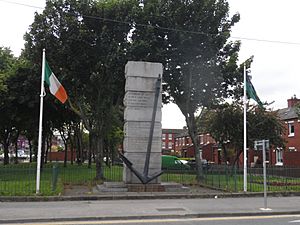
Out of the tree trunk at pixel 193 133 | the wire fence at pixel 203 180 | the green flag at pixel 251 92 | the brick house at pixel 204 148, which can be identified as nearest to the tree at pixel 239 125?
the wire fence at pixel 203 180

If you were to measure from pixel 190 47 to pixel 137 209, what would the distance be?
13.4 meters

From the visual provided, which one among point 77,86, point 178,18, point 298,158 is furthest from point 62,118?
point 298,158

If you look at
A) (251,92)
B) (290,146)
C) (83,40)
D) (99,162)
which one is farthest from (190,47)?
(290,146)

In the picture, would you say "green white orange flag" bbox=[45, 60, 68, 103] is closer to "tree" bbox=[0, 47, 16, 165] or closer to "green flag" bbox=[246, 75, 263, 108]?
"green flag" bbox=[246, 75, 263, 108]

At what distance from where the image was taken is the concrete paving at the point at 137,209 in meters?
13.1

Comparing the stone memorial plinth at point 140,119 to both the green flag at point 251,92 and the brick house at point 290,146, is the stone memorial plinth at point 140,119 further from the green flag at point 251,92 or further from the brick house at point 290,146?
the brick house at point 290,146

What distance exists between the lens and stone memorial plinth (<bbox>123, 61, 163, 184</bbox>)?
20.5m

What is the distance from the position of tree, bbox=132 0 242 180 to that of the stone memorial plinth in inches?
165

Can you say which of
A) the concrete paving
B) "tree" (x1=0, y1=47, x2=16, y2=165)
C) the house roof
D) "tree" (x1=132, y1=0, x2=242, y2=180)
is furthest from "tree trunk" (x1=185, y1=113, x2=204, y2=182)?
the house roof

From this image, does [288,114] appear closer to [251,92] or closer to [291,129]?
[291,129]

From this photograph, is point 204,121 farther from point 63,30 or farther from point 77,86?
point 63,30

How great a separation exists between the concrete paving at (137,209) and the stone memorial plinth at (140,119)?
3.23m

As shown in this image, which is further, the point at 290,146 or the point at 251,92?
the point at 290,146

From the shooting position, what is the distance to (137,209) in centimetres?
1463
